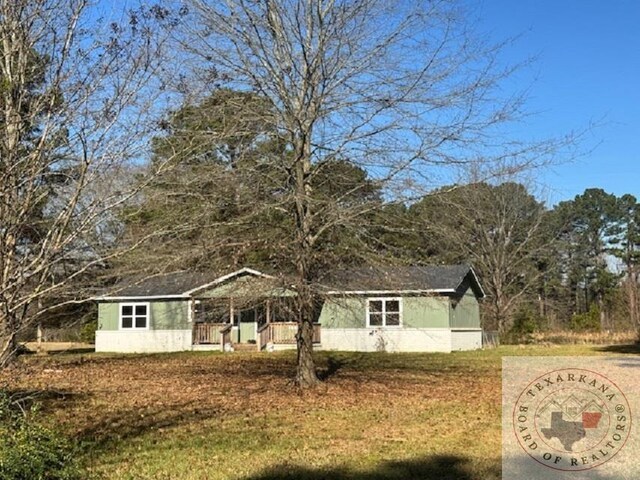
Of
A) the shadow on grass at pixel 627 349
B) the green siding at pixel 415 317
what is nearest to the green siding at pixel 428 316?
the green siding at pixel 415 317

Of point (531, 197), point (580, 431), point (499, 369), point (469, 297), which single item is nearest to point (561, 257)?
point (531, 197)

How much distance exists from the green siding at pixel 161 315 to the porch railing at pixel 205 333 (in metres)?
0.44

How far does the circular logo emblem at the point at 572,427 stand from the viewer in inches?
256

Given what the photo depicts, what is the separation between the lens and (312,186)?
12.6 m

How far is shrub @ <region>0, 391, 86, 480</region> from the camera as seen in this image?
460cm

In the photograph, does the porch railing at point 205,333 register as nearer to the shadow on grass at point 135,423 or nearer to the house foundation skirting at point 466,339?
the house foundation skirting at point 466,339

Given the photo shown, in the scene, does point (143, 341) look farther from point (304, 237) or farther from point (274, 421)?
point (274, 421)

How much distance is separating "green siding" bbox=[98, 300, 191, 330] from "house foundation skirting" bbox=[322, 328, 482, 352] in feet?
20.9

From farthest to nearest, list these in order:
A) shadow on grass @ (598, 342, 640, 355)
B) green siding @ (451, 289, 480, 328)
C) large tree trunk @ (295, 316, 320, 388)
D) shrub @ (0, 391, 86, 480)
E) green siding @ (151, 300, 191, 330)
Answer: green siding @ (151, 300, 191, 330) < green siding @ (451, 289, 480, 328) < shadow on grass @ (598, 342, 640, 355) < large tree trunk @ (295, 316, 320, 388) < shrub @ (0, 391, 86, 480)

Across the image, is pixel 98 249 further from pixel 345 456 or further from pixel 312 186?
pixel 312 186

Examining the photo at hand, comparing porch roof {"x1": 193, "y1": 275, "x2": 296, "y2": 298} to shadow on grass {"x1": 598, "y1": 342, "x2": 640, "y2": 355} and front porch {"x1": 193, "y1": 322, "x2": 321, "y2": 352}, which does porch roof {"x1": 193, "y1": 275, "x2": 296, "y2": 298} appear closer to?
front porch {"x1": 193, "y1": 322, "x2": 321, "y2": 352}

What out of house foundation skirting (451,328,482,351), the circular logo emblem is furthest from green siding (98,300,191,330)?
the circular logo emblem

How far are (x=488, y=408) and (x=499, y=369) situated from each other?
23.7 ft
